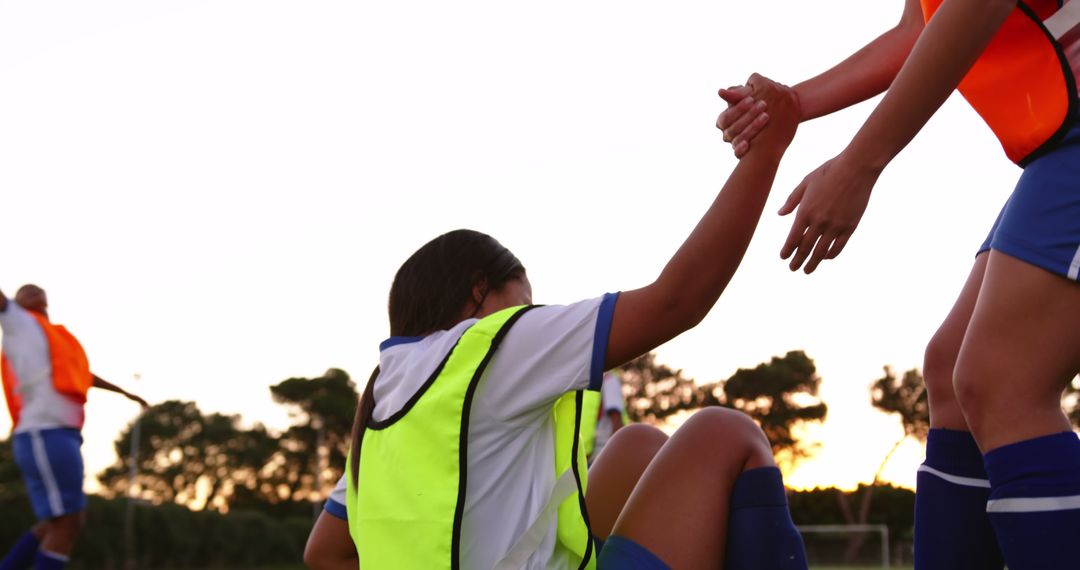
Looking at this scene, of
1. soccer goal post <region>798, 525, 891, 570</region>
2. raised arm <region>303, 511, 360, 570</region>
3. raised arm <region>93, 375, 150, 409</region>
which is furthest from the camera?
soccer goal post <region>798, 525, 891, 570</region>

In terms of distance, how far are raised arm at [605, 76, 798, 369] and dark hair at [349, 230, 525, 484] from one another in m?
0.48

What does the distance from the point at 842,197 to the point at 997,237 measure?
27 centimetres

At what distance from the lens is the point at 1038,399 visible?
1509mm

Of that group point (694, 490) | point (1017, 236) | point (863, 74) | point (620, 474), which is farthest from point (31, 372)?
point (1017, 236)

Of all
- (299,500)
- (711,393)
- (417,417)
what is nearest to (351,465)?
(417,417)

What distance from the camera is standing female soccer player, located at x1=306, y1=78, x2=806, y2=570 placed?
77.8 inches

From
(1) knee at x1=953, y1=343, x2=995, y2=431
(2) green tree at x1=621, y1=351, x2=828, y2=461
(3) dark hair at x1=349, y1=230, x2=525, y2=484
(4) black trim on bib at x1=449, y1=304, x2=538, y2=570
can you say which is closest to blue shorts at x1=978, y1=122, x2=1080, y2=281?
(1) knee at x1=953, y1=343, x2=995, y2=431

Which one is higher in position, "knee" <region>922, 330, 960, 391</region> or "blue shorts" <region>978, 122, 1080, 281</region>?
"blue shorts" <region>978, 122, 1080, 281</region>

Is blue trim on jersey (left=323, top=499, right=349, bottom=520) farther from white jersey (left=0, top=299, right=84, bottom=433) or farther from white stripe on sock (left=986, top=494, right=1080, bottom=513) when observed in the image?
white jersey (left=0, top=299, right=84, bottom=433)

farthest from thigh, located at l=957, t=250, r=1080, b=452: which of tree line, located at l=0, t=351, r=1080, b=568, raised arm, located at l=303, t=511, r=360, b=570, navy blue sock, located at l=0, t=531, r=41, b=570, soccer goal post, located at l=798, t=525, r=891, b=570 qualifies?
soccer goal post, located at l=798, t=525, r=891, b=570

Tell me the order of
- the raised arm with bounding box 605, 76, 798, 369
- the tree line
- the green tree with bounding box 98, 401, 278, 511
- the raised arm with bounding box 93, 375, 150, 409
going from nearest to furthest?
the raised arm with bounding box 605, 76, 798, 369 < the raised arm with bounding box 93, 375, 150, 409 < the tree line < the green tree with bounding box 98, 401, 278, 511

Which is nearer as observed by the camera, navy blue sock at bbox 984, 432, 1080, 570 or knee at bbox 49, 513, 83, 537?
navy blue sock at bbox 984, 432, 1080, 570

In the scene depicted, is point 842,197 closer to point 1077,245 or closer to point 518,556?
point 1077,245

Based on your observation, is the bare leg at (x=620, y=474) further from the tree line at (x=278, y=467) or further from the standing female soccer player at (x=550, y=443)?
the tree line at (x=278, y=467)
